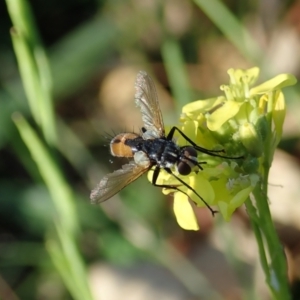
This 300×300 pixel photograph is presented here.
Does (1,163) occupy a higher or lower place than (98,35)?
lower

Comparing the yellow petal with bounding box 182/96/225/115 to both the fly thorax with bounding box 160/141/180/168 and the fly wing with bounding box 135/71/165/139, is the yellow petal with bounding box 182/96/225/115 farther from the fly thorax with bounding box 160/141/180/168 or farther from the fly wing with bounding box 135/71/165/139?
the fly wing with bounding box 135/71/165/139

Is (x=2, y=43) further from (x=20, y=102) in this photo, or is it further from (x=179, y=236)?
(x=179, y=236)

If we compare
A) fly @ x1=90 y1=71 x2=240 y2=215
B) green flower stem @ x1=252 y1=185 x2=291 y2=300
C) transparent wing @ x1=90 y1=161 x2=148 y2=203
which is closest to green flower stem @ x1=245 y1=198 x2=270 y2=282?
green flower stem @ x1=252 y1=185 x2=291 y2=300

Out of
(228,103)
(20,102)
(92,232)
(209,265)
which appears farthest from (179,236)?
(228,103)

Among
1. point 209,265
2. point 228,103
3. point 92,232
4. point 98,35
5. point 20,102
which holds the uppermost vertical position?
point 98,35

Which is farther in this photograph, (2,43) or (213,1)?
(2,43)

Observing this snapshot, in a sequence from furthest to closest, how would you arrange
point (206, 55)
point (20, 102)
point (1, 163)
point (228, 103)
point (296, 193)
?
1. point (206, 55)
2. point (1, 163)
3. point (20, 102)
4. point (296, 193)
5. point (228, 103)

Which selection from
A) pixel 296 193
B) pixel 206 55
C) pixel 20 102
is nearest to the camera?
pixel 296 193

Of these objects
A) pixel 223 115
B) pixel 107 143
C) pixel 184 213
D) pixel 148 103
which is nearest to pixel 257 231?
pixel 184 213
